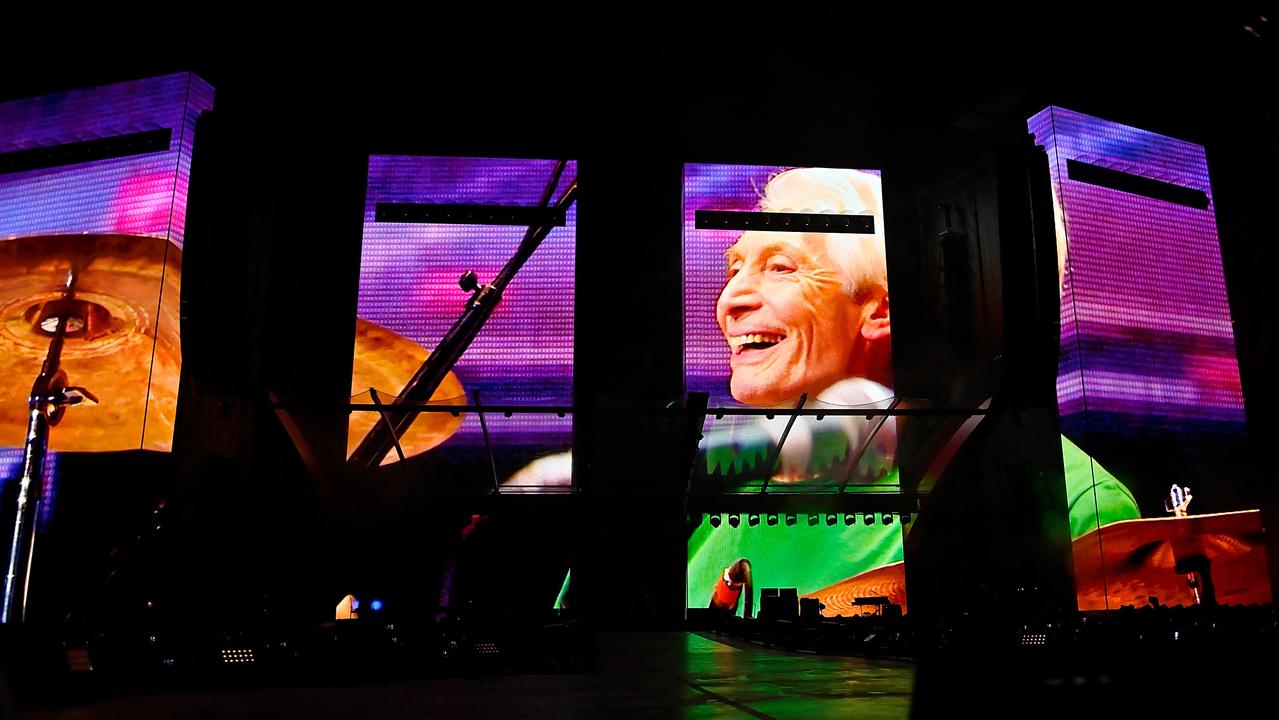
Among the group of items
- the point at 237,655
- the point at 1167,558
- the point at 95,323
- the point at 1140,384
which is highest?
the point at 95,323

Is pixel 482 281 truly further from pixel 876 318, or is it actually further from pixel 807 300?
pixel 876 318

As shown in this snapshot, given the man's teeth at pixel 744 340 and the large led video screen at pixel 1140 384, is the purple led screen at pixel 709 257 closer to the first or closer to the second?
the man's teeth at pixel 744 340

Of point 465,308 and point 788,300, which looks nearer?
point 465,308

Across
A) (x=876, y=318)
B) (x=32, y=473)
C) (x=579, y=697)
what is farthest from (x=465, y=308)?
(x=579, y=697)

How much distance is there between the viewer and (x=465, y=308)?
18.1 meters

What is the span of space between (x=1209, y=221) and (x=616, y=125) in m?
17.0

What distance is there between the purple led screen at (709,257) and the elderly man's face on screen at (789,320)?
26cm

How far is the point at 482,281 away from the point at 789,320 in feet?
23.1

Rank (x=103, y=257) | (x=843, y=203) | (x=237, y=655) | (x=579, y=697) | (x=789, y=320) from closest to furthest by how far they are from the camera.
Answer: (x=579, y=697) → (x=237, y=655) → (x=103, y=257) → (x=789, y=320) → (x=843, y=203)

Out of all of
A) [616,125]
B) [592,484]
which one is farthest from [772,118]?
[592,484]

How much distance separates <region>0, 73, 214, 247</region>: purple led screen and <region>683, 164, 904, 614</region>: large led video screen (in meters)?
11.7

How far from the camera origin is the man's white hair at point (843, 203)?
1895 centimetres

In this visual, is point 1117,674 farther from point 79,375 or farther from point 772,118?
point 79,375

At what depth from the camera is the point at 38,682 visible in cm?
565
